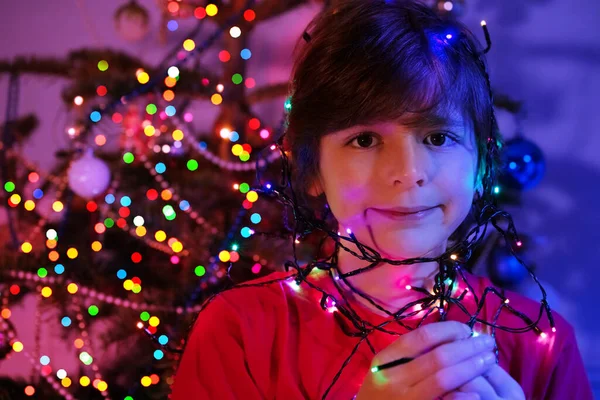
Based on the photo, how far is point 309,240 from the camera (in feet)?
3.21

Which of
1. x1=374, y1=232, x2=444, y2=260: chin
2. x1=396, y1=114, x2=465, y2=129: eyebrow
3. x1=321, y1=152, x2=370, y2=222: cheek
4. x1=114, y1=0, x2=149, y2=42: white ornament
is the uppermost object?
x1=114, y1=0, x2=149, y2=42: white ornament

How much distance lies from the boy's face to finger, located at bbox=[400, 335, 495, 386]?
4.4 inches

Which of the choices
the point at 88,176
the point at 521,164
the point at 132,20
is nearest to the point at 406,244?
the point at 521,164

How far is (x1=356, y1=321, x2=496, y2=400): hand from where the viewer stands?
1.64 ft

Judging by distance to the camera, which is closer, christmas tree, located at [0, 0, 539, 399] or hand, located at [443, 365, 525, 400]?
hand, located at [443, 365, 525, 400]

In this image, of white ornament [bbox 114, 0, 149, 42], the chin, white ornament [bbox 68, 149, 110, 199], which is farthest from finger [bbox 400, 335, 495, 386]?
white ornament [bbox 114, 0, 149, 42]

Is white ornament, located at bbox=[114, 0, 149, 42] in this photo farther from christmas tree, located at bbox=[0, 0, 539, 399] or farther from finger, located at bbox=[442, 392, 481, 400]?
finger, located at bbox=[442, 392, 481, 400]

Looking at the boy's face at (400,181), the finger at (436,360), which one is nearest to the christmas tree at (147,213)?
the boy's face at (400,181)

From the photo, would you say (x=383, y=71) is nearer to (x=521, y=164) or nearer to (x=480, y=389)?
(x=480, y=389)

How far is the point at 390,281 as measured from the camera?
65cm

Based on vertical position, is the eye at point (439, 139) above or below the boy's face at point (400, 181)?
above

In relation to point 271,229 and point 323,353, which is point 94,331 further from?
point 323,353

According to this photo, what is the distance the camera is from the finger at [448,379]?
1.63 ft

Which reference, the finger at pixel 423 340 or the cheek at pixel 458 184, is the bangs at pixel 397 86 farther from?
the finger at pixel 423 340
